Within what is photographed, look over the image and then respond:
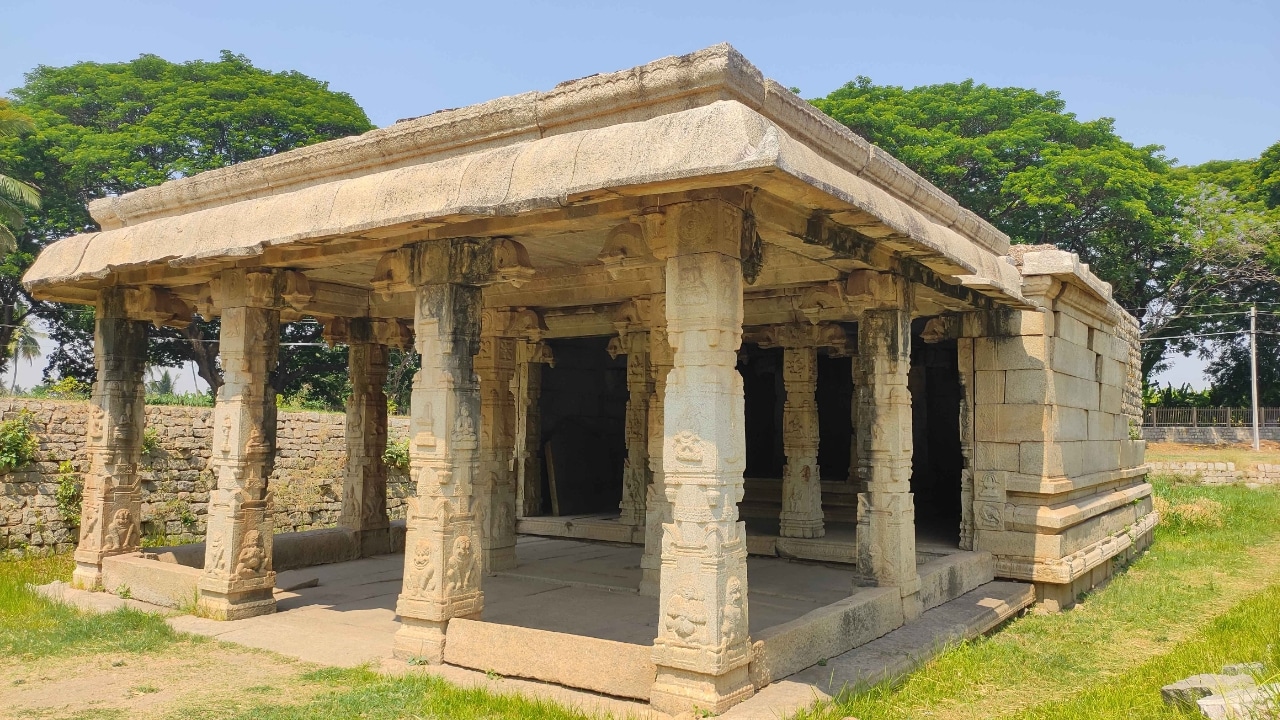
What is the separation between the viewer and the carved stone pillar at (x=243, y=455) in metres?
6.90

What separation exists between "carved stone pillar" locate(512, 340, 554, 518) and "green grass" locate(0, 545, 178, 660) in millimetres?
5248

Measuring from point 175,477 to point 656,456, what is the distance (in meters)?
8.78

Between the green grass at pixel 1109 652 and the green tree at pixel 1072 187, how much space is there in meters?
16.7

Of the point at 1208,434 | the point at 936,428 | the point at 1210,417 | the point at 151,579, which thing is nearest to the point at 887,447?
the point at 151,579

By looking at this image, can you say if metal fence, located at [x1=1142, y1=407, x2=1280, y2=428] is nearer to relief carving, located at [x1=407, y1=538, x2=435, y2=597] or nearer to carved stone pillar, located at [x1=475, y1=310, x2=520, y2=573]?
carved stone pillar, located at [x1=475, y1=310, x2=520, y2=573]

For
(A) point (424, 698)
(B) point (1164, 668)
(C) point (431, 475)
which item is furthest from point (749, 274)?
(B) point (1164, 668)

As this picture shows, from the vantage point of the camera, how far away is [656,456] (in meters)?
7.05

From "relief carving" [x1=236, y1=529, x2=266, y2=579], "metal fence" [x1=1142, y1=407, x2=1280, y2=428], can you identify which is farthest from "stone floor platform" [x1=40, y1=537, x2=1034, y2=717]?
"metal fence" [x1=1142, y1=407, x2=1280, y2=428]

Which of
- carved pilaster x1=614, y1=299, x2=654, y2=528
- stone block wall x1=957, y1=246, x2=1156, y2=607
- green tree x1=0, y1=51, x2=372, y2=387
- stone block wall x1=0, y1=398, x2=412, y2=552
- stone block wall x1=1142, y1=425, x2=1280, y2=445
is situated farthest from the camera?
stone block wall x1=1142, y1=425, x2=1280, y2=445

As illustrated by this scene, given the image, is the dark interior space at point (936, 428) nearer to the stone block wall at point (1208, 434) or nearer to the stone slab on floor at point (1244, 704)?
the stone slab on floor at point (1244, 704)

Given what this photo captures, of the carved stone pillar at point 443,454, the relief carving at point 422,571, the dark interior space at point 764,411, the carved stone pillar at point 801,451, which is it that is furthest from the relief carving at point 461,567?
the dark interior space at point 764,411

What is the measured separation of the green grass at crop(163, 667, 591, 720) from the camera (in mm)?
4664

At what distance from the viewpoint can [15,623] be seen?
22.4 ft

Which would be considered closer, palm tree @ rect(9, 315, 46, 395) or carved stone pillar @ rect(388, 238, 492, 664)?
carved stone pillar @ rect(388, 238, 492, 664)
